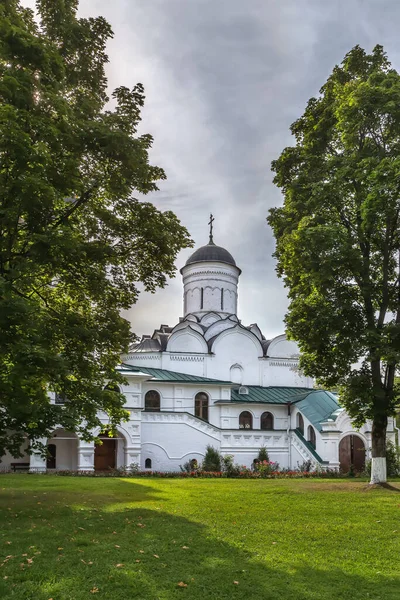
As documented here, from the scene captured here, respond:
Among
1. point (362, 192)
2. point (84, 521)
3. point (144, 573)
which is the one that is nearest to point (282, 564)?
point (144, 573)

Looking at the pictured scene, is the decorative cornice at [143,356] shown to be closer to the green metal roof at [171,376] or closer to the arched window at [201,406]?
the green metal roof at [171,376]

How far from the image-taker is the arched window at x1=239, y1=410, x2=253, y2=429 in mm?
29141

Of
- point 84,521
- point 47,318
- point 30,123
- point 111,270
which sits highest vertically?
point 30,123

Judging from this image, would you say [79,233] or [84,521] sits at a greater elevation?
[79,233]

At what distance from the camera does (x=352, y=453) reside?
25.5m

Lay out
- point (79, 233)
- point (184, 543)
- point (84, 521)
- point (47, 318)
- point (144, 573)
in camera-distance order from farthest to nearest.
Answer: point (79, 233) → point (47, 318) → point (84, 521) → point (184, 543) → point (144, 573)

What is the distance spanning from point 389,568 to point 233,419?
22414 mm

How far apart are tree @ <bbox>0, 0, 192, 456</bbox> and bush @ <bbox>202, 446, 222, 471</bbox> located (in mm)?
14291

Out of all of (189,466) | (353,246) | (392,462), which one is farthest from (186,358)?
A: (353,246)

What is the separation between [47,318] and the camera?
1052 centimetres

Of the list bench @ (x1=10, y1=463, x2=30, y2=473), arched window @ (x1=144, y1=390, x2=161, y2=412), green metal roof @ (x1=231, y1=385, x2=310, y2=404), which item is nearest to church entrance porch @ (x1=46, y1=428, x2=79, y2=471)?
bench @ (x1=10, y1=463, x2=30, y2=473)

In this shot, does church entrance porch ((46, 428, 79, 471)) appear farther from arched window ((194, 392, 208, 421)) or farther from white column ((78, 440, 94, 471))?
arched window ((194, 392, 208, 421))

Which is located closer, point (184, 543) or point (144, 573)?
point (144, 573)

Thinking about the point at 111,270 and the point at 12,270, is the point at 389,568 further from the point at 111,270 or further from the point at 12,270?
the point at 111,270
